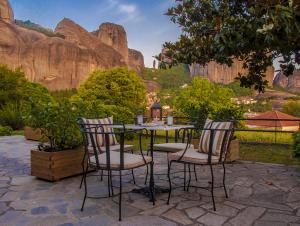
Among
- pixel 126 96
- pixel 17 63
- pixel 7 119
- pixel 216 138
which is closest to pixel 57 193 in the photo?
pixel 216 138

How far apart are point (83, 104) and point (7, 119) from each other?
33.3 ft

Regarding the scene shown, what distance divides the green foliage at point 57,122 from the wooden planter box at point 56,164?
153 millimetres

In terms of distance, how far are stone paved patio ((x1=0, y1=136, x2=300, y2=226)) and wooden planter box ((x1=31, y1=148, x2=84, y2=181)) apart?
3.8 inches

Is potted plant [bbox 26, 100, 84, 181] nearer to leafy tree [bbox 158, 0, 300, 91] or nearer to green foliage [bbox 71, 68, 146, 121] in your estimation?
leafy tree [bbox 158, 0, 300, 91]

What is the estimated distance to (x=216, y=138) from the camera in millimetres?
3020

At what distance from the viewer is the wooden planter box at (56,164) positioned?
3.74m

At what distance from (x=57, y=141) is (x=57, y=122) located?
12.3 inches

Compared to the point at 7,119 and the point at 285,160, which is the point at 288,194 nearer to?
the point at 285,160

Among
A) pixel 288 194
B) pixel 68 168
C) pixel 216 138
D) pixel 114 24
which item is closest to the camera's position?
pixel 216 138

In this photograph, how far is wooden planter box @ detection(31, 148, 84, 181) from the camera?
374 cm

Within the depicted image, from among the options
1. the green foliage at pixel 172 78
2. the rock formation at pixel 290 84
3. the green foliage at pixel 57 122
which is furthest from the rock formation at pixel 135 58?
the green foliage at pixel 57 122

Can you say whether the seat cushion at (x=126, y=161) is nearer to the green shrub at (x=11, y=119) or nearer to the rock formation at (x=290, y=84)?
the green shrub at (x=11, y=119)

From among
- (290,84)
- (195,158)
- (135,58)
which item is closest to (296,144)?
(195,158)

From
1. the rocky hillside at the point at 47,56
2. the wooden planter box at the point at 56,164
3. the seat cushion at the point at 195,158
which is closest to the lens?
the seat cushion at the point at 195,158
